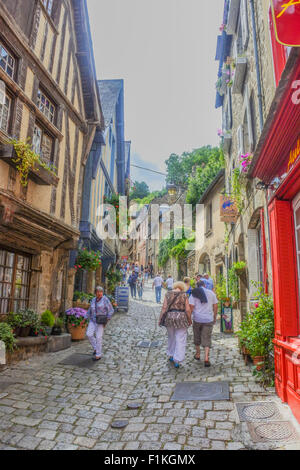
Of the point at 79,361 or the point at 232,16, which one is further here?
the point at 232,16

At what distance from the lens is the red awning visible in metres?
3.12

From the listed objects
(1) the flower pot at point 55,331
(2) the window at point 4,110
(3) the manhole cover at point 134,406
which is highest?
(2) the window at point 4,110

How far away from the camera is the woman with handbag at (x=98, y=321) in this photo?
623 centimetres

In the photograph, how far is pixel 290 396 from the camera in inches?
141

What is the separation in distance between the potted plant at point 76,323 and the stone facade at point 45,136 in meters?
0.40

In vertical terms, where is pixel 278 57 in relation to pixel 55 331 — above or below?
above

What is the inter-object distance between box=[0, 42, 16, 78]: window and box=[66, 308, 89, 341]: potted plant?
5026mm

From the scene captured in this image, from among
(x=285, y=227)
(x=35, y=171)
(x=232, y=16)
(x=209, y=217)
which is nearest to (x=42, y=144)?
(x=35, y=171)

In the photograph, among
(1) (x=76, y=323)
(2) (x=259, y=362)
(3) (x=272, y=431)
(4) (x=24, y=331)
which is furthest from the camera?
(1) (x=76, y=323)

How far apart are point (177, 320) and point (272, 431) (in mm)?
2678

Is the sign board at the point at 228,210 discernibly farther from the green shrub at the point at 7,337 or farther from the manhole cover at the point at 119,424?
the manhole cover at the point at 119,424

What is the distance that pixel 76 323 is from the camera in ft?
25.4

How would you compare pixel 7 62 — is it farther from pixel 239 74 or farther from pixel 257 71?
pixel 239 74

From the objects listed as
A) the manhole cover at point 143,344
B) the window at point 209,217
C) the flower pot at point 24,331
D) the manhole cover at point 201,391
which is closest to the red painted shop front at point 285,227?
the manhole cover at point 201,391
